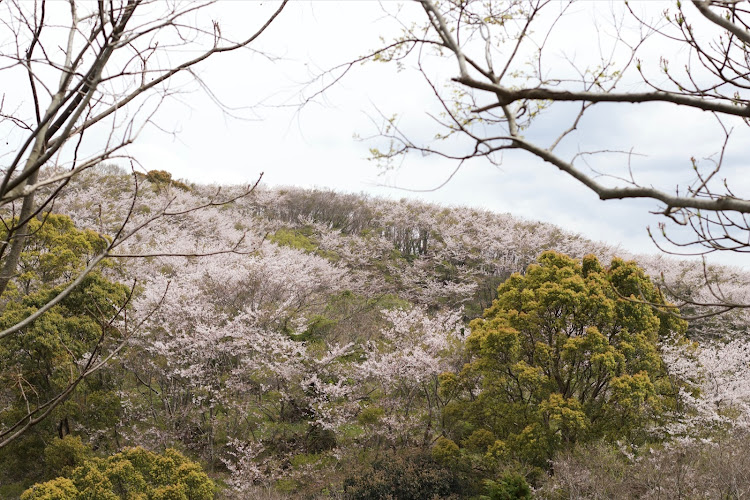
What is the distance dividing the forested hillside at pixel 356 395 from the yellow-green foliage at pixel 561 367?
0.04 m

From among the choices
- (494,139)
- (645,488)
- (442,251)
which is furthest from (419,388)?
(442,251)

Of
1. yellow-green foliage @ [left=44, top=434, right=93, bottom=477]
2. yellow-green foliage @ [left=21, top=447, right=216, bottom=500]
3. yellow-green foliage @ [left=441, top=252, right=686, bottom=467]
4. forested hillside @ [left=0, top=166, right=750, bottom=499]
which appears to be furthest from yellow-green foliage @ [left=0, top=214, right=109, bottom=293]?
yellow-green foliage @ [left=441, top=252, right=686, bottom=467]

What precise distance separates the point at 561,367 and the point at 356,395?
4970mm

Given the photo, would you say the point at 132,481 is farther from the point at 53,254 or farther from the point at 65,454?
the point at 53,254

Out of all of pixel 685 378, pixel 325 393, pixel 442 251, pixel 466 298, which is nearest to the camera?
pixel 685 378

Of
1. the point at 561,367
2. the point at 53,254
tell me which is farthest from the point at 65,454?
the point at 561,367

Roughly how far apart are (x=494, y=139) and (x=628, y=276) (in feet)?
29.5

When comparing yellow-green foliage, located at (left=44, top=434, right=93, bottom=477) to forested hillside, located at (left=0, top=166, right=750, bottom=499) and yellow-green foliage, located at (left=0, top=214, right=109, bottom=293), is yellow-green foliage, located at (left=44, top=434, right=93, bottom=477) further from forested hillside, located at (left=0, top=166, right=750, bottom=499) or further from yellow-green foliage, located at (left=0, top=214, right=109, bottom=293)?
yellow-green foliage, located at (left=0, top=214, right=109, bottom=293)

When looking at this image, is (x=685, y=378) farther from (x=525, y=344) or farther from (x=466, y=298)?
(x=466, y=298)

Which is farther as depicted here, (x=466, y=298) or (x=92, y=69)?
(x=466, y=298)

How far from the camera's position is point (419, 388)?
1204 cm

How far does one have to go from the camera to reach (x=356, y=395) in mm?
12570

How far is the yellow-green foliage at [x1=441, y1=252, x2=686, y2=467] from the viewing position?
30.9ft

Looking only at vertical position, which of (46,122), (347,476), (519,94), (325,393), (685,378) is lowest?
(347,476)
